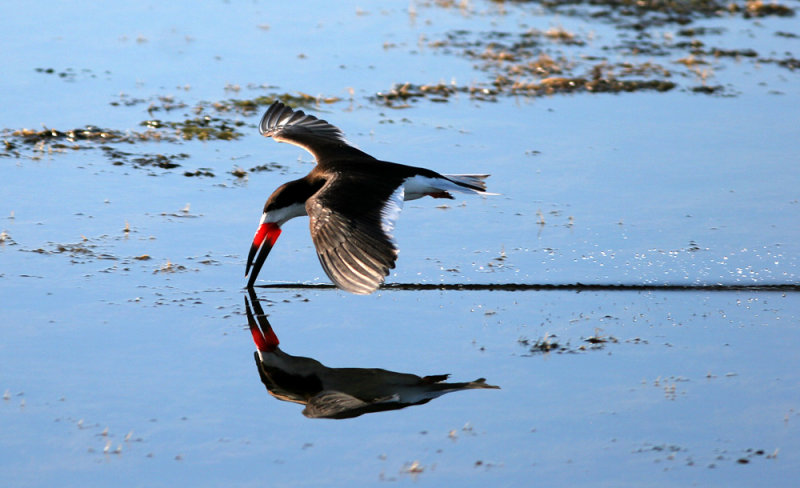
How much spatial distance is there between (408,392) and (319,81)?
5.63 meters

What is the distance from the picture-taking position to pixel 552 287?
6160mm

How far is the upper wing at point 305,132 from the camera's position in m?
7.10

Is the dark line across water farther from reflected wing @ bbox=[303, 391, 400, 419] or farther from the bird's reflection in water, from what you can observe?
reflected wing @ bbox=[303, 391, 400, 419]

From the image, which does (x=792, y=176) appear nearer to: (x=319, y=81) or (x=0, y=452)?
(x=319, y=81)

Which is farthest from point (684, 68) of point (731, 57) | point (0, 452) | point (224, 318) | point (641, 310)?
point (0, 452)

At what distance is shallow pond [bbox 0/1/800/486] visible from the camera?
4406 mm

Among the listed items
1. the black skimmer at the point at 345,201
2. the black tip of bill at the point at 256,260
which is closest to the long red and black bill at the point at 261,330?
the black tip of bill at the point at 256,260

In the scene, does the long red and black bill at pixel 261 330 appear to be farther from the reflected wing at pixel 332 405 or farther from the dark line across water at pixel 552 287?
the reflected wing at pixel 332 405

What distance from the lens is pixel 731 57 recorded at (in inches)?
452

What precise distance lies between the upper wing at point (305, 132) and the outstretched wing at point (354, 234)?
1.20 m

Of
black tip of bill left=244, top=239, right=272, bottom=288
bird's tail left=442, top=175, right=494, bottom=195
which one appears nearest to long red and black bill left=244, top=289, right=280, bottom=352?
black tip of bill left=244, top=239, right=272, bottom=288

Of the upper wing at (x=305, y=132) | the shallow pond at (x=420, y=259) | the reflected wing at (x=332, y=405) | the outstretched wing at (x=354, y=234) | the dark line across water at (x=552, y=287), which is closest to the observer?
the shallow pond at (x=420, y=259)

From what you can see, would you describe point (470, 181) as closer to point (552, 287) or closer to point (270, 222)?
point (552, 287)

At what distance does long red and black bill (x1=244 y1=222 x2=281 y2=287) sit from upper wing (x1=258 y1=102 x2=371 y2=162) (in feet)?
3.08
